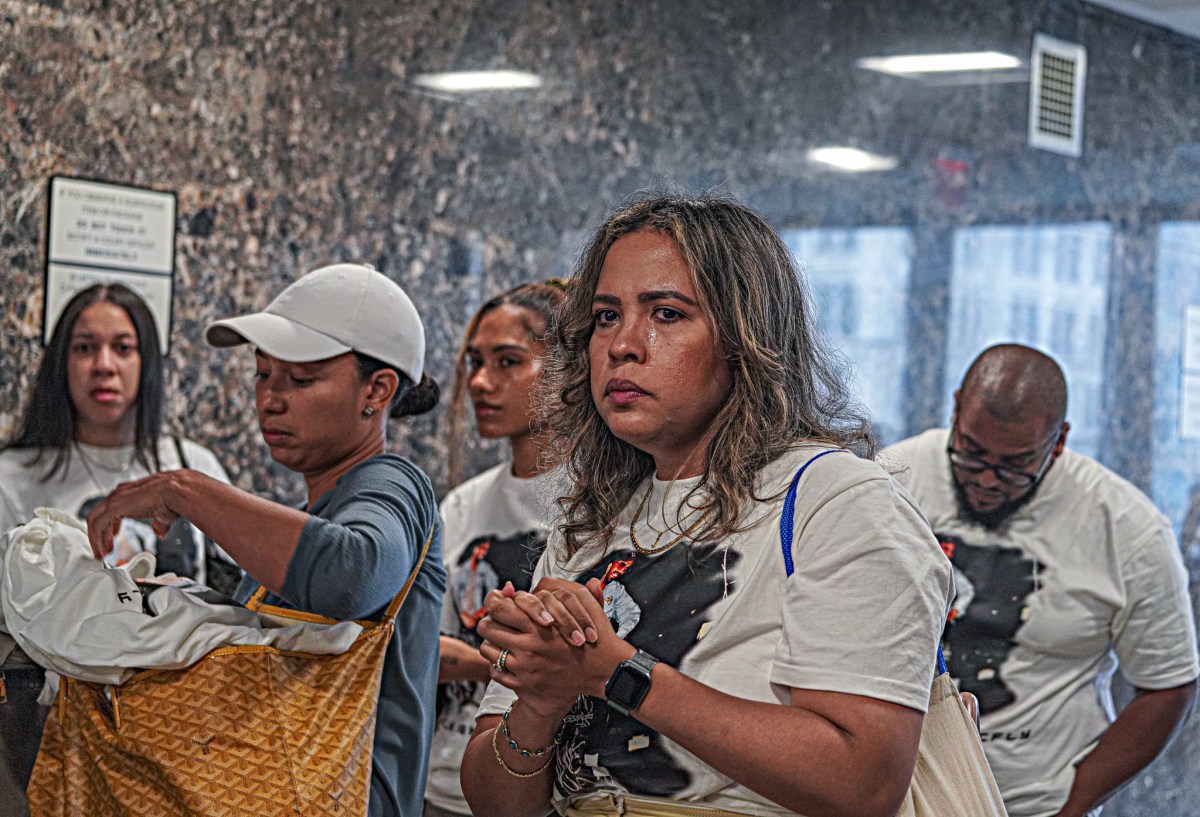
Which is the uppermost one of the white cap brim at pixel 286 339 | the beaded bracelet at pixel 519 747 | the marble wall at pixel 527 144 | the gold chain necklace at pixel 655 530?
the marble wall at pixel 527 144

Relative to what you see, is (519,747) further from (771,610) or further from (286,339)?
(286,339)

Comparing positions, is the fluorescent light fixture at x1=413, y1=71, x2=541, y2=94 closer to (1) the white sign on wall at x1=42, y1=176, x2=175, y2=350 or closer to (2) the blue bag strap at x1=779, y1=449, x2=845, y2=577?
(1) the white sign on wall at x1=42, y1=176, x2=175, y2=350

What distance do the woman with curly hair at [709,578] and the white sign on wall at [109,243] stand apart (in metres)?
1.66

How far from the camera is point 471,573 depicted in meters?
2.61

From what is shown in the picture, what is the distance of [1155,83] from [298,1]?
3.23 meters

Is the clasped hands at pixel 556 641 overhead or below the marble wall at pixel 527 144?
below

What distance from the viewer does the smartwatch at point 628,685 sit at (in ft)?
4.19

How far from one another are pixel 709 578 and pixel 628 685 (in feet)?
0.48

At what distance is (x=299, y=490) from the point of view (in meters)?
3.21

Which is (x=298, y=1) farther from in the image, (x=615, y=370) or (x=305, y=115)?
(x=615, y=370)

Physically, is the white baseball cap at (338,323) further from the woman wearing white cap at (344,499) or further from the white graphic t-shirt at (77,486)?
the white graphic t-shirt at (77,486)

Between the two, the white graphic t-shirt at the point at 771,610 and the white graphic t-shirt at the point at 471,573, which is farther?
the white graphic t-shirt at the point at 471,573

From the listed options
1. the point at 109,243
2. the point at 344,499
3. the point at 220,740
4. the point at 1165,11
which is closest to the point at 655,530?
the point at 344,499

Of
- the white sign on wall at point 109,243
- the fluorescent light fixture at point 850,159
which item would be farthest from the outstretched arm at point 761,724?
the fluorescent light fixture at point 850,159
